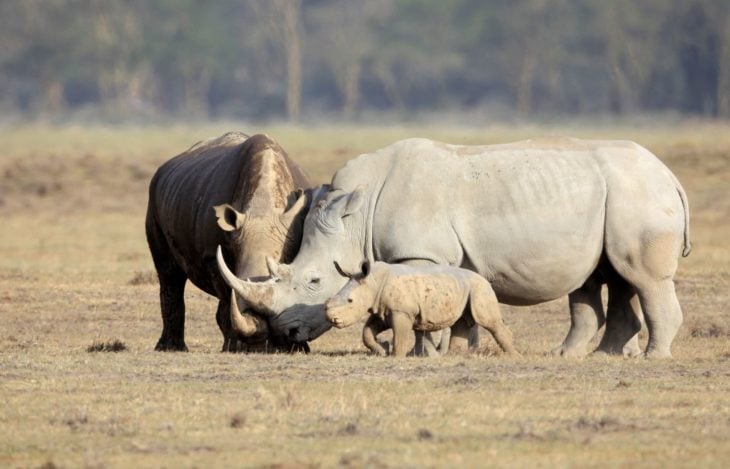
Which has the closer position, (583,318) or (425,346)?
(425,346)

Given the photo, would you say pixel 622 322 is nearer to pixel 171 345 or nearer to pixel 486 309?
pixel 486 309

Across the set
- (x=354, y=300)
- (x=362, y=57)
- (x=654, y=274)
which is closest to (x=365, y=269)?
(x=354, y=300)

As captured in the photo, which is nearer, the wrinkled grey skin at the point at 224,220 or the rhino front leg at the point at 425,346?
the rhino front leg at the point at 425,346

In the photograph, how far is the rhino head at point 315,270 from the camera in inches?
526

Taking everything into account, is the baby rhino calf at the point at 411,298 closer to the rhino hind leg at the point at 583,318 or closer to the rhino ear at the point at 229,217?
the rhino ear at the point at 229,217

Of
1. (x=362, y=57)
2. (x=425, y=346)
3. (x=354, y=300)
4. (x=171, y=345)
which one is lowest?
(x=362, y=57)

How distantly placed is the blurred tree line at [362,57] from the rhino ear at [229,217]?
60.9 m

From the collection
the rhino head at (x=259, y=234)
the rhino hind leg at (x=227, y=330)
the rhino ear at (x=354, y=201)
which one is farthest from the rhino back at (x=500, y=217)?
the rhino hind leg at (x=227, y=330)

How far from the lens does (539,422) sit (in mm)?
10320

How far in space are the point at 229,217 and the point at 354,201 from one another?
3.42ft

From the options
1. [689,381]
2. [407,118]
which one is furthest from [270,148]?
[407,118]

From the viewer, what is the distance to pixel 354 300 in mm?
12781

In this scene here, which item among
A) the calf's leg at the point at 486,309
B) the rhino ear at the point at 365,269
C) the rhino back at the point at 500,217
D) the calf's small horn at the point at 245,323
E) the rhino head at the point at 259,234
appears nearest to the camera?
the rhino ear at the point at 365,269

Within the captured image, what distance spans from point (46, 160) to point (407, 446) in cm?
2912
